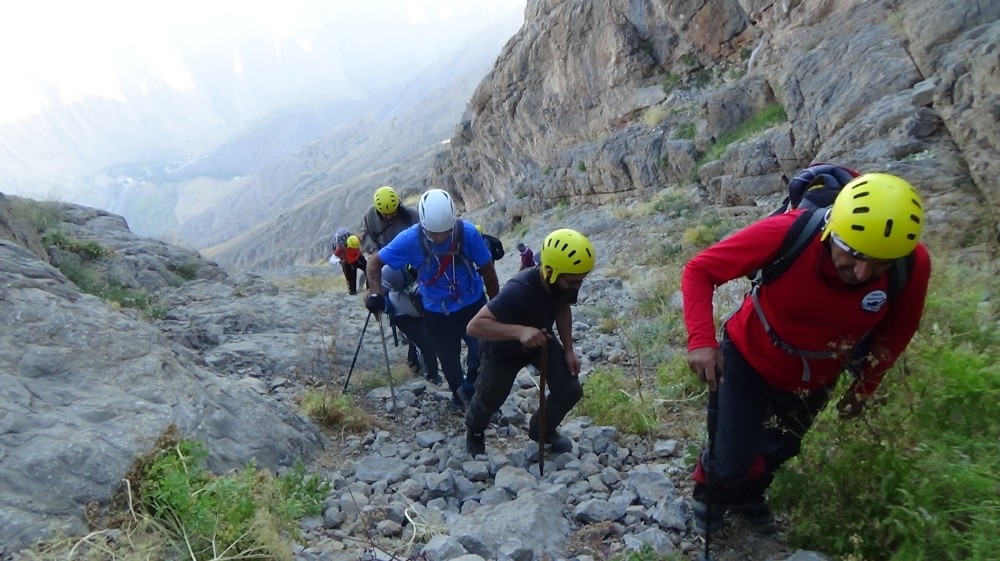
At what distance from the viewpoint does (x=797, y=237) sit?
124 inches

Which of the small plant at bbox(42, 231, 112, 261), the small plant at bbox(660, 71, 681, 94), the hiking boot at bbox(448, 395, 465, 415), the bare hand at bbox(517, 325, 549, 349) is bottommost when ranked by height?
the small plant at bbox(660, 71, 681, 94)

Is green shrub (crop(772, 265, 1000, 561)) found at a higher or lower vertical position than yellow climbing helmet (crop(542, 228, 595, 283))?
lower

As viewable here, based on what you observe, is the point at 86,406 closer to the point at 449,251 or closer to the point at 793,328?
the point at 449,251

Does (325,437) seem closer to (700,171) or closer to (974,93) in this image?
(974,93)

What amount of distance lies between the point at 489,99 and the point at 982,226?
35121 millimetres

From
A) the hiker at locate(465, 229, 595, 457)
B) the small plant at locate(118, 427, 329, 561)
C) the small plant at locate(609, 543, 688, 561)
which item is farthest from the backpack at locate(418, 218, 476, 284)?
the small plant at locate(609, 543, 688, 561)

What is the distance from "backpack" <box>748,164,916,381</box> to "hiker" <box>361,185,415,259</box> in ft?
16.9

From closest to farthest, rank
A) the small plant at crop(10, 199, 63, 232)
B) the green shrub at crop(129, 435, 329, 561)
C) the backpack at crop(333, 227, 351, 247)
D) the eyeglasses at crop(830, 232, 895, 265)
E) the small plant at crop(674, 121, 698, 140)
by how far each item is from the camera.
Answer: the eyeglasses at crop(830, 232, 895, 265) → the green shrub at crop(129, 435, 329, 561) → the backpack at crop(333, 227, 351, 247) → the small plant at crop(10, 199, 63, 232) → the small plant at crop(674, 121, 698, 140)

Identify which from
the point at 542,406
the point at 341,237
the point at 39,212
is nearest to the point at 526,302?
the point at 542,406

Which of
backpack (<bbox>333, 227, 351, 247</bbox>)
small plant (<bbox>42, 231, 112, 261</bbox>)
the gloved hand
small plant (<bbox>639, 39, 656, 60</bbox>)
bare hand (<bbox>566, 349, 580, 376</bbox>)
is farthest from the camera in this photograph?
small plant (<bbox>639, 39, 656, 60</bbox>)

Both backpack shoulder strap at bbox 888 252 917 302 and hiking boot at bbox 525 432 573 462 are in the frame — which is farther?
hiking boot at bbox 525 432 573 462

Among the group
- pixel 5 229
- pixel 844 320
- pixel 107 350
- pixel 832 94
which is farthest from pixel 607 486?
pixel 832 94

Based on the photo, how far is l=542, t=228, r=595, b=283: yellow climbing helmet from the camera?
448 centimetres

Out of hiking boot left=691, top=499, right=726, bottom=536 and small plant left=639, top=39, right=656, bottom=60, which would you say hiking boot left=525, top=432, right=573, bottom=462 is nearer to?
hiking boot left=691, top=499, right=726, bottom=536
